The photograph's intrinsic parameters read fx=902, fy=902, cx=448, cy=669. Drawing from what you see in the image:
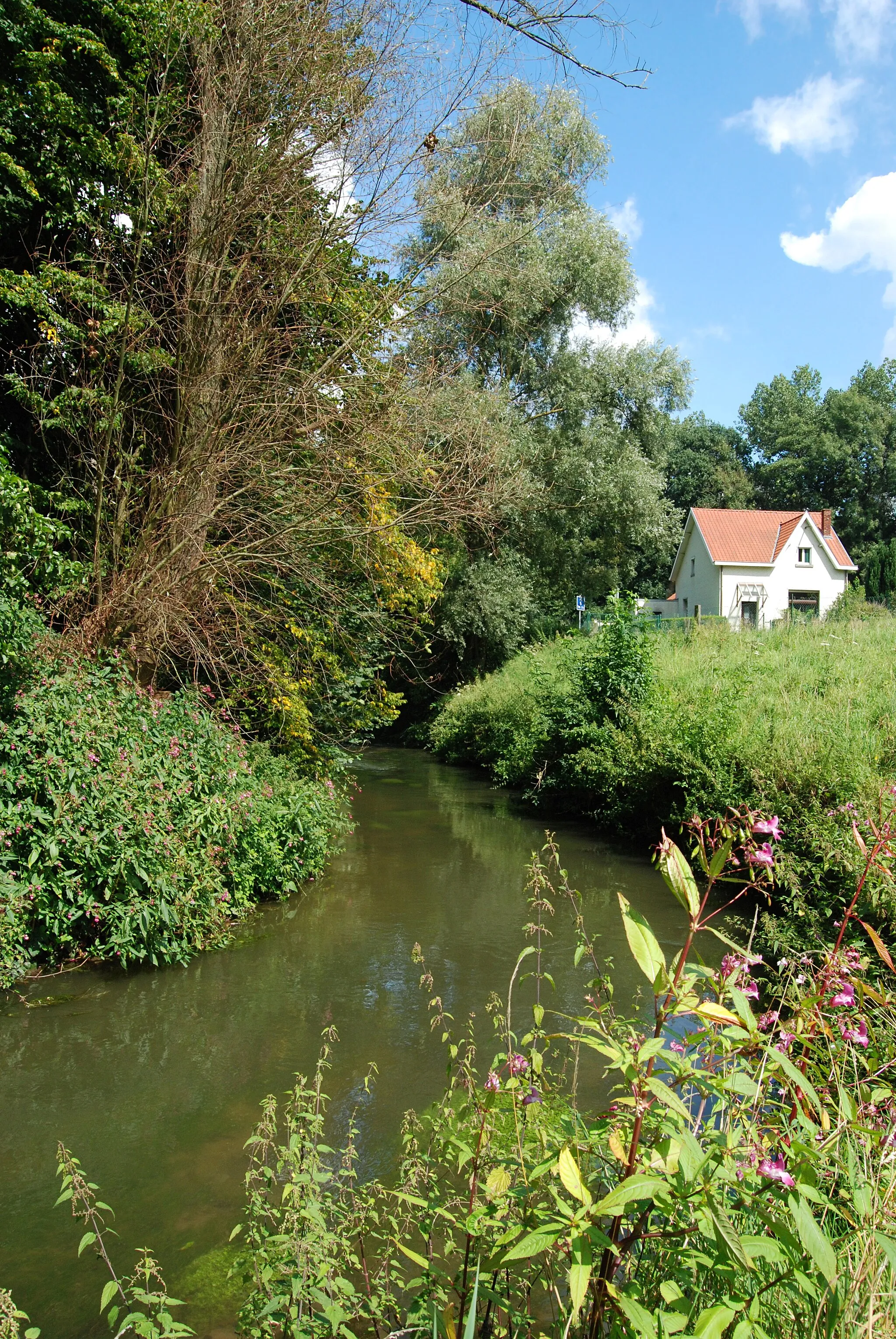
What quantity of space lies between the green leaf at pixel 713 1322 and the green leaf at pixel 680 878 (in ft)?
2.29

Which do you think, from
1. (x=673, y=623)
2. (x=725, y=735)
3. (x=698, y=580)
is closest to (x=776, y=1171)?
(x=725, y=735)

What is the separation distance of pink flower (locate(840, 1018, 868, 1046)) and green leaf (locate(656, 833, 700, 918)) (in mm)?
1186

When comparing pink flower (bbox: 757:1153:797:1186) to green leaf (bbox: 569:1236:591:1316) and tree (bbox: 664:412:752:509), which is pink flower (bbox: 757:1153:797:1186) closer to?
green leaf (bbox: 569:1236:591:1316)

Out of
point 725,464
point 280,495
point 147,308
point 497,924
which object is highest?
point 725,464

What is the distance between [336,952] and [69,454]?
5159 millimetres

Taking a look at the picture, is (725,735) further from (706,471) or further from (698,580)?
(706,471)

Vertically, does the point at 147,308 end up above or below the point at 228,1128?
above

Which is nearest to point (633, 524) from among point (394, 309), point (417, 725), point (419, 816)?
point (417, 725)

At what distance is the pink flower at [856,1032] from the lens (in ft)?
8.59

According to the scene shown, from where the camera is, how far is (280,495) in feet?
28.6

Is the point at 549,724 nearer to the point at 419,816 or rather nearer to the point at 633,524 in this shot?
the point at 419,816

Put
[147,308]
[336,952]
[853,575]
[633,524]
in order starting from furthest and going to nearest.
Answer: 1. [853,575]
2. [633,524]
3. [147,308]
4. [336,952]

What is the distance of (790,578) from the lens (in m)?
40.4

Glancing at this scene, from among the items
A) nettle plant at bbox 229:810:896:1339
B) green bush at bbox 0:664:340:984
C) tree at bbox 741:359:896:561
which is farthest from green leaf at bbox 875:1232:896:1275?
tree at bbox 741:359:896:561
